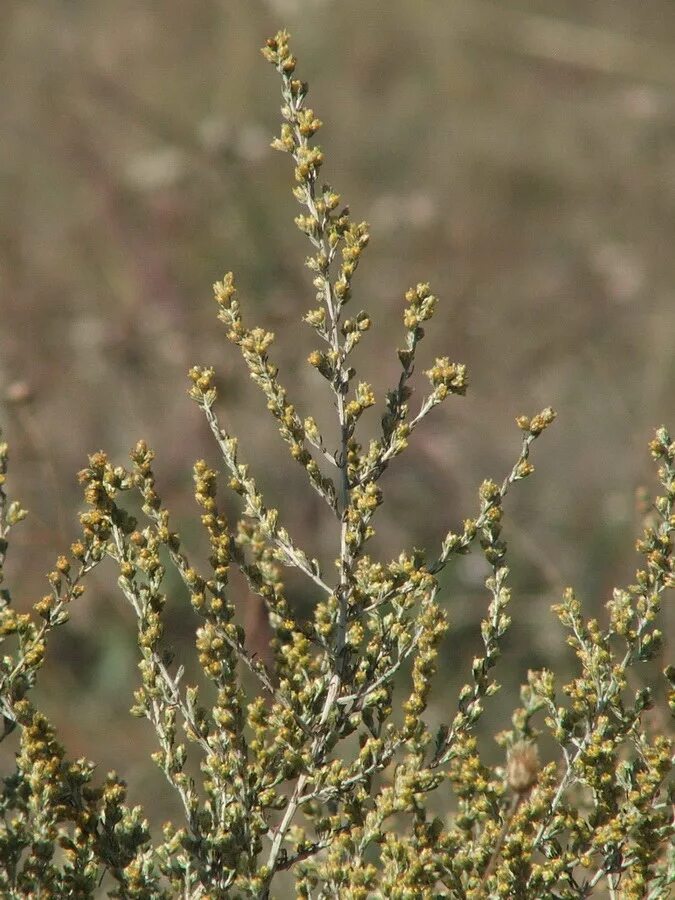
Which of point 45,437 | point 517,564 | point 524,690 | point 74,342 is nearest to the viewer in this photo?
point 524,690

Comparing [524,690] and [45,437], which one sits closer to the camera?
[524,690]

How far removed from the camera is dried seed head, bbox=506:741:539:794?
238cm

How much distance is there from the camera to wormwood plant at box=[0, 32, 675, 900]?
7.50 ft

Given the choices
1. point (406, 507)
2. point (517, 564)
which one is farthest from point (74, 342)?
point (517, 564)

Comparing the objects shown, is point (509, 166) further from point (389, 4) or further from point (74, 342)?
point (74, 342)

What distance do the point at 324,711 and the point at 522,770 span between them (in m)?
0.44

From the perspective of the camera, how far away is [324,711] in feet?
7.80

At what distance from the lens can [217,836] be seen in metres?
2.29

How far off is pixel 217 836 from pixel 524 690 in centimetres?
83

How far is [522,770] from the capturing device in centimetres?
238

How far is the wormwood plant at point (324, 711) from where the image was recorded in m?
2.29

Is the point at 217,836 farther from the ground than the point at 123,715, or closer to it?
closer to it

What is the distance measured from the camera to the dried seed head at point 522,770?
7.80ft

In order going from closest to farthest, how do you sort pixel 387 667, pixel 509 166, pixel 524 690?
pixel 387 667
pixel 524 690
pixel 509 166
